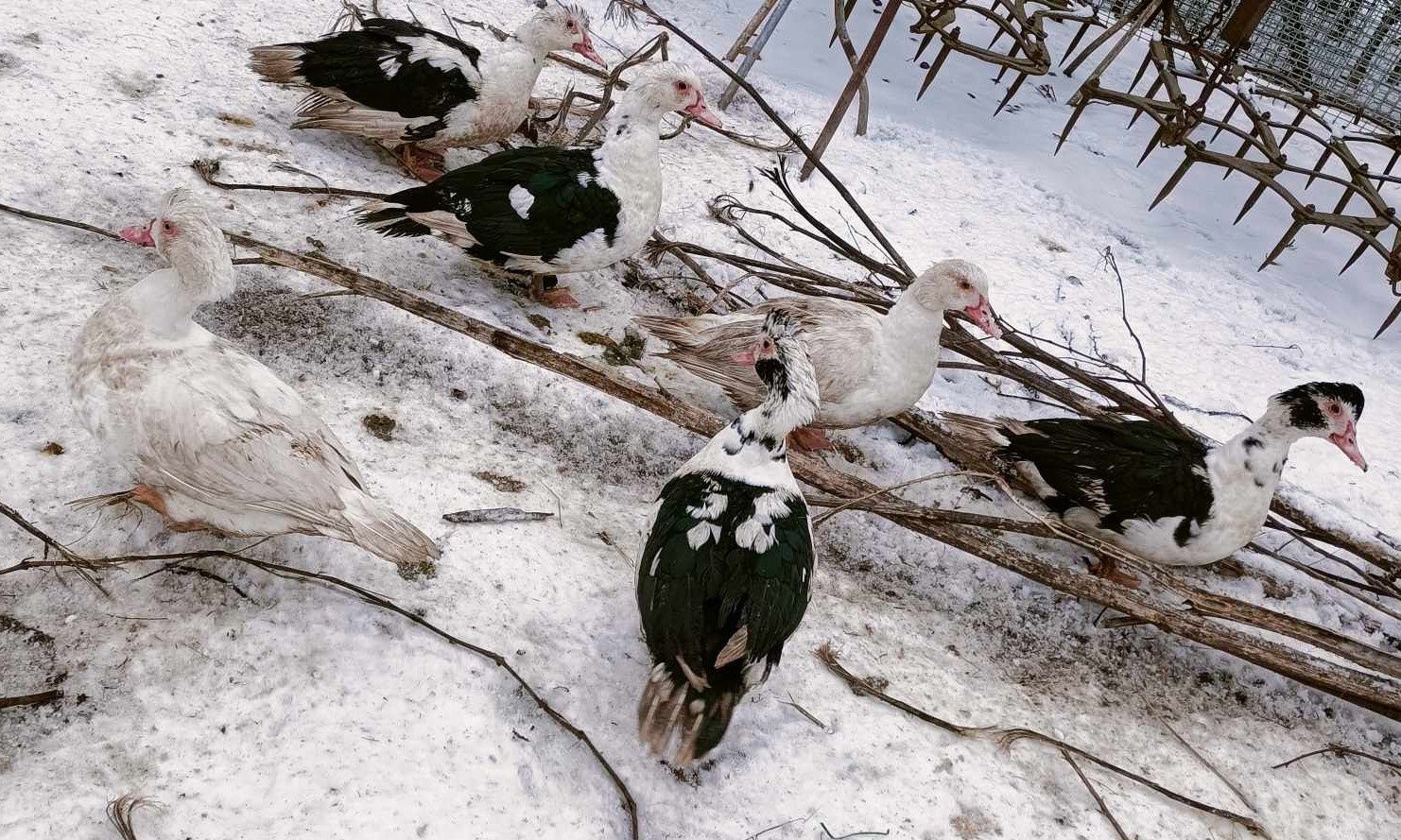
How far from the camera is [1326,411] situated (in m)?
3.29

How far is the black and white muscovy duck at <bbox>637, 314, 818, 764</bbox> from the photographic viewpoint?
2.31 metres

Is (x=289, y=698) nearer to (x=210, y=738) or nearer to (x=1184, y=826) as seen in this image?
(x=210, y=738)

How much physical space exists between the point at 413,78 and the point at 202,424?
2.56 metres

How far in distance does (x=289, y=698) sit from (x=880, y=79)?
590 cm

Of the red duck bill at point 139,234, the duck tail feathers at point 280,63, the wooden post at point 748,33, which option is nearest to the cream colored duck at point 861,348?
the red duck bill at point 139,234

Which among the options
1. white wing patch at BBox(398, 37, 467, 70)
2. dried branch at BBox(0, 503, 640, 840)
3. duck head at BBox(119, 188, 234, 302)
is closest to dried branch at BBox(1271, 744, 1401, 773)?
dried branch at BBox(0, 503, 640, 840)

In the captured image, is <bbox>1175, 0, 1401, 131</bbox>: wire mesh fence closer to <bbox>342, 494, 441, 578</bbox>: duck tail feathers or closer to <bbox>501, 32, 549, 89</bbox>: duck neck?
<bbox>501, 32, 549, 89</bbox>: duck neck

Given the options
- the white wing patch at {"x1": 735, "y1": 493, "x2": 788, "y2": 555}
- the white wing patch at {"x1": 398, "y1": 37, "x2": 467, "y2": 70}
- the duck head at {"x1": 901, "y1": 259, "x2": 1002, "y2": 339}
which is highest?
the duck head at {"x1": 901, "y1": 259, "x2": 1002, "y2": 339}

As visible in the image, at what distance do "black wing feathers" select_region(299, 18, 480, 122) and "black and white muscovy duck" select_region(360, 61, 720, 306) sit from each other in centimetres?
66

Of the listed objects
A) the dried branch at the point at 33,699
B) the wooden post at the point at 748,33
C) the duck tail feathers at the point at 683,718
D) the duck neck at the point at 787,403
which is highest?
the wooden post at the point at 748,33

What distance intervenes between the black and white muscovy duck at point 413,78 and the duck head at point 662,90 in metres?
0.82

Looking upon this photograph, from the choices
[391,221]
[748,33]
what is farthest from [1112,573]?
[748,33]

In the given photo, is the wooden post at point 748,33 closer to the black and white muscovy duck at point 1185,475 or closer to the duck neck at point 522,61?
the duck neck at point 522,61

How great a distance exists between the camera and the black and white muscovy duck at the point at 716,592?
2.31 metres
